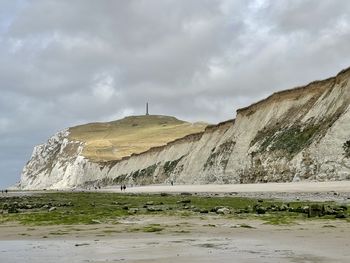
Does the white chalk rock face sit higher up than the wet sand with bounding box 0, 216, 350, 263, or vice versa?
the white chalk rock face

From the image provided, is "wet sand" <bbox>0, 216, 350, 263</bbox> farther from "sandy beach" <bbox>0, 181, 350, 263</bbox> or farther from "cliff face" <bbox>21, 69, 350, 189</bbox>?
"cliff face" <bbox>21, 69, 350, 189</bbox>

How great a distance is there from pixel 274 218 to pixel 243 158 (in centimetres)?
4522

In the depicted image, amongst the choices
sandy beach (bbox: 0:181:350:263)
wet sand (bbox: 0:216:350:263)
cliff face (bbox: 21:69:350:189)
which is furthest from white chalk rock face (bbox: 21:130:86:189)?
Result: wet sand (bbox: 0:216:350:263)

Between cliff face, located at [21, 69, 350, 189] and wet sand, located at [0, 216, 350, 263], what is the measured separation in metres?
29.2

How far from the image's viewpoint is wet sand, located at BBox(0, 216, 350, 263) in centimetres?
945

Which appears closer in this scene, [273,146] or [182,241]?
[182,241]

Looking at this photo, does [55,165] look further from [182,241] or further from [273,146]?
[182,241]

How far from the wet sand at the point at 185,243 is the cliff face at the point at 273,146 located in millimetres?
29242

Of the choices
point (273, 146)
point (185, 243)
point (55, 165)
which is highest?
point (55, 165)

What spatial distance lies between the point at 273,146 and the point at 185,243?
4561cm

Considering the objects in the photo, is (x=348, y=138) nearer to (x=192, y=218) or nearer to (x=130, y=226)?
(x=192, y=218)

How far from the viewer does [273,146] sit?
56125mm

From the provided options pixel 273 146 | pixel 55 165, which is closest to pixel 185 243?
pixel 273 146

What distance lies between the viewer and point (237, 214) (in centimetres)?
1911
